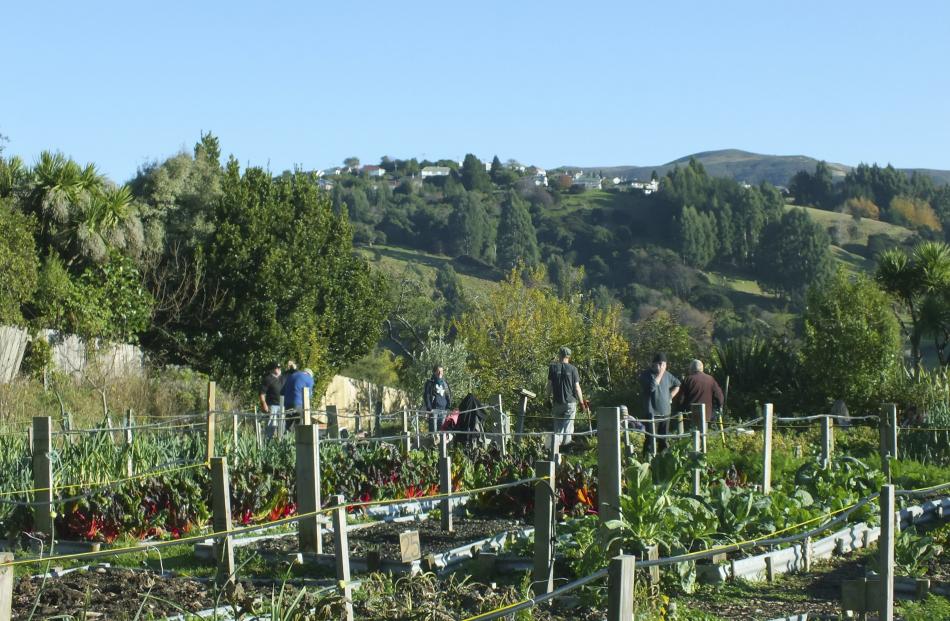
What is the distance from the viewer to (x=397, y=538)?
364 inches

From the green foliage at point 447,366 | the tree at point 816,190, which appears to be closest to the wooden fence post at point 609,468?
the green foliage at point 447,366

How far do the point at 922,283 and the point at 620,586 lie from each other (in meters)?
19.9

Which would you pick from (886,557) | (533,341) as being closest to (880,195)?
(533,341)

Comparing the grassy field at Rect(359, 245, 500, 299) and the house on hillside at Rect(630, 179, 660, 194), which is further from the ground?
the house on hillside at Rect(630, 179, 660, 194)

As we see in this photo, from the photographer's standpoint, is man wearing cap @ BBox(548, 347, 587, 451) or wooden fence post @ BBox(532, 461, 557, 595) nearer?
wooden fence post @ BBox(532, 461, 557, 595)

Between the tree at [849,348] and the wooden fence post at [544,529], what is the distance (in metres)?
13.9

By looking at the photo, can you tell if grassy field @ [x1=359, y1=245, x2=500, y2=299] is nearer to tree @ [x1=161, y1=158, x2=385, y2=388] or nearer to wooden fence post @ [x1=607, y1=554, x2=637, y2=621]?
tree @ [x1=161, y1=158, x2=385, y2=388]

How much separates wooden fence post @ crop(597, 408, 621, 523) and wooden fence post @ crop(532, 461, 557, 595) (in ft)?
1.17

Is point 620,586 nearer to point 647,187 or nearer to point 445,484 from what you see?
point 445,484

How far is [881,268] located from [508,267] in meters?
78.4

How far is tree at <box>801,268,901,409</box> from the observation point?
65.8ft

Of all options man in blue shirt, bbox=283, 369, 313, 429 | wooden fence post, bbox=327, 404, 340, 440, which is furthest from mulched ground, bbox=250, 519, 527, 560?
man in blue shirt, bbox=283, 369, 313, 429

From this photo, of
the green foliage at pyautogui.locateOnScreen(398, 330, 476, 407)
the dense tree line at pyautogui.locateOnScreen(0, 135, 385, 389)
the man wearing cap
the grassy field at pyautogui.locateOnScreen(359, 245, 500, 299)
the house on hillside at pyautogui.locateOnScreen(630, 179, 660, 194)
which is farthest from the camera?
the house on hillside at pyautogui.locateOnScreen(630, 179, 660, 194)

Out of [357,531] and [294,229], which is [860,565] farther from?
[294,229]
